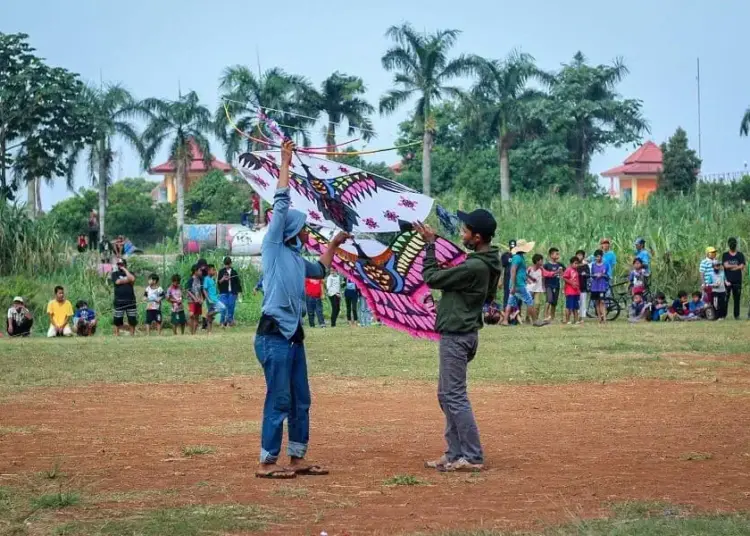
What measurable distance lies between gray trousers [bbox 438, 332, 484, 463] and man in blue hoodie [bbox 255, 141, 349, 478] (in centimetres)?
101

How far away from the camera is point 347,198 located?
37.7ft

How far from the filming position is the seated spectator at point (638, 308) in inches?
1155

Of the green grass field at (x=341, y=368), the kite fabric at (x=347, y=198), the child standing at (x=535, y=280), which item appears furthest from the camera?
the child standing at (x=535, y=280)

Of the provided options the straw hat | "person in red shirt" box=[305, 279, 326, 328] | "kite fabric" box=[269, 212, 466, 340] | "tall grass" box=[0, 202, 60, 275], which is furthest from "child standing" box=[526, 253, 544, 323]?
"kite fabric" box=[269, 212, 466, 340]

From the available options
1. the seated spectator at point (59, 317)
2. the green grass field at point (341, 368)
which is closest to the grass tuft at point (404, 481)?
the green grass field at point (341, 368)

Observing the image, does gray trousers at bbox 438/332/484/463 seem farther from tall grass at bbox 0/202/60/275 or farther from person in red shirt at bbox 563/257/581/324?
tall grass at bbox 0/202/60/275

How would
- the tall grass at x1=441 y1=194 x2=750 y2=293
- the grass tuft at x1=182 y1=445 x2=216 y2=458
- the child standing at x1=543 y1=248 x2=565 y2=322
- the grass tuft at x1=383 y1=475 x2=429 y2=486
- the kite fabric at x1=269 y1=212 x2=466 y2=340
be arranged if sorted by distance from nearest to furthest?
the grass tuft at x1=383 y1=475 x2=429 y2=486, the grass tuft at x1=182 y1=445 x2=216 y2=458, the kite fabric at x1=269 y1=212 x2=466 y2=340, the child standing at x1=543 y1=248 x2=565 y2=322, the tall grass at x1=441 y1=194 x2=750 y2=293

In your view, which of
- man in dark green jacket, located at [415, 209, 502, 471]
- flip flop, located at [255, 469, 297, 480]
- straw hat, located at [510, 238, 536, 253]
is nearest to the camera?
flip flop, located at [255, 469, 297, 480]

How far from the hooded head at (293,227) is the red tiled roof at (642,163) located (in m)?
92.0

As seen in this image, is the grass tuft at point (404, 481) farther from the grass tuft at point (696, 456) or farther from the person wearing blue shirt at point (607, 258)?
the person wearing blue shirt at point (607, 258)

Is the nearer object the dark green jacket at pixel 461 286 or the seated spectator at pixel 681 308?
the dark green jacket at pixel 461 286

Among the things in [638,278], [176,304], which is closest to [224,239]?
[176,304]

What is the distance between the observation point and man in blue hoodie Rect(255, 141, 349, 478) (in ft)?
30.6

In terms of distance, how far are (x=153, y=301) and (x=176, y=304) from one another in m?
0.51
